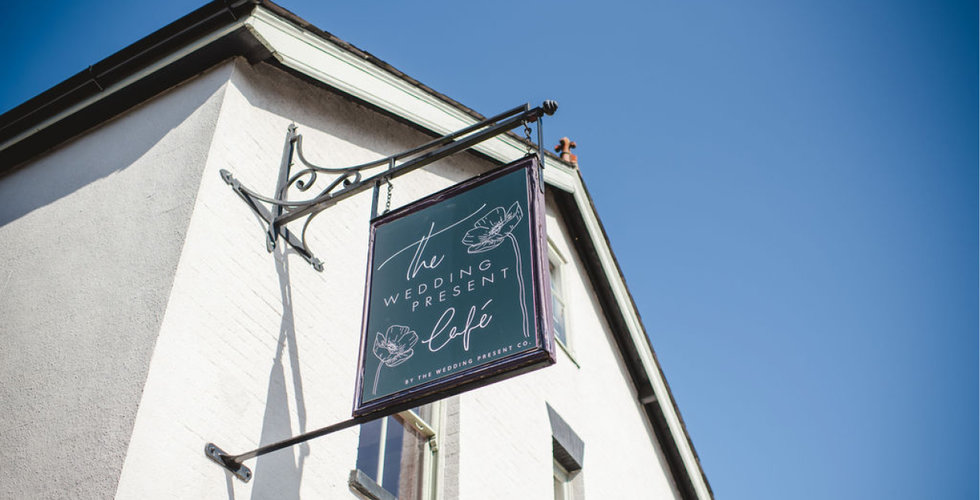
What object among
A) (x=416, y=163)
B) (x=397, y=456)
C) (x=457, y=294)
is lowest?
(x=457, y=294)

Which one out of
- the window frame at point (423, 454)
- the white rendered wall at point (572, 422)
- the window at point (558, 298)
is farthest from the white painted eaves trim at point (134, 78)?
the window at point (558, 298)

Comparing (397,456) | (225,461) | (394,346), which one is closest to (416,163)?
(394,346)

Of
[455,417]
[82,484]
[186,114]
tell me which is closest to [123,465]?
[82,484]

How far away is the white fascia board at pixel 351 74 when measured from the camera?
6789 millimetres

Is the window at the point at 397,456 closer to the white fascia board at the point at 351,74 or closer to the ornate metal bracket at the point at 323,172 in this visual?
the ornate metal bracket at the point at 323,172

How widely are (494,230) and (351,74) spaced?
3004 millimetres

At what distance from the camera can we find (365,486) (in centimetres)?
596

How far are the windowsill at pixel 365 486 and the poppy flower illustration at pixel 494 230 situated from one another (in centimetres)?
190

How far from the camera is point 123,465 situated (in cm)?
440

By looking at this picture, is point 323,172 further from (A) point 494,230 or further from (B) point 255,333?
(A) point 494,230

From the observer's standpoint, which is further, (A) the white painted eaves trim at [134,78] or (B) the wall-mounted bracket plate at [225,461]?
(A) the white painted eaves trim at [134,78]

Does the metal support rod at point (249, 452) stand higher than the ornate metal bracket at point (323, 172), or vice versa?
the ornate metal bracket at point (323, 172)

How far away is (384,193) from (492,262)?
3.26m

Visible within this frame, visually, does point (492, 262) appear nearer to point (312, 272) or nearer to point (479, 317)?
point (479, 317)
